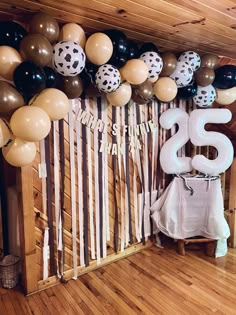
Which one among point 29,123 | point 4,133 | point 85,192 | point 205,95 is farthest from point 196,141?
point 4,133

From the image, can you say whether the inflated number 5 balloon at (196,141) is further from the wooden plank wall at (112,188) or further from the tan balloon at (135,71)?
the tan balloon at (135,71)

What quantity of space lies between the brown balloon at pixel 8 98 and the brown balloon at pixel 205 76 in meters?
1.73

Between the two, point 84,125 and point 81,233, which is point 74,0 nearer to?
point 84,125

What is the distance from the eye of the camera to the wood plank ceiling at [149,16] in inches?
68.0

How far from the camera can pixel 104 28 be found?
2191mm

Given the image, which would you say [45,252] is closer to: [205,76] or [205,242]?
[205,242]

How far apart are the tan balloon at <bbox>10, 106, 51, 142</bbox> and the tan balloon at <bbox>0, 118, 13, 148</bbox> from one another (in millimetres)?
43

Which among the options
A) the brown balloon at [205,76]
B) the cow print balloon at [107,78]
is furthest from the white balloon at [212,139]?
the cow print balloon at [107,78]

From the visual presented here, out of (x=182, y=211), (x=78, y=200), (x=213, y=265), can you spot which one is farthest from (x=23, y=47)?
(x=213, y=265)

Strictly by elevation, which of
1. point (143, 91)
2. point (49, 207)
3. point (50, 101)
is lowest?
point (49, 207)

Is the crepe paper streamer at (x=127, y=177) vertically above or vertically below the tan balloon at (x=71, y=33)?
below

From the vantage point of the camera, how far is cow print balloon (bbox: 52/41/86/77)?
1.92m

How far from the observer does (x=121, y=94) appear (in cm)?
233

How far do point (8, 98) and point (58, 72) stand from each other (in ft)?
1.44
